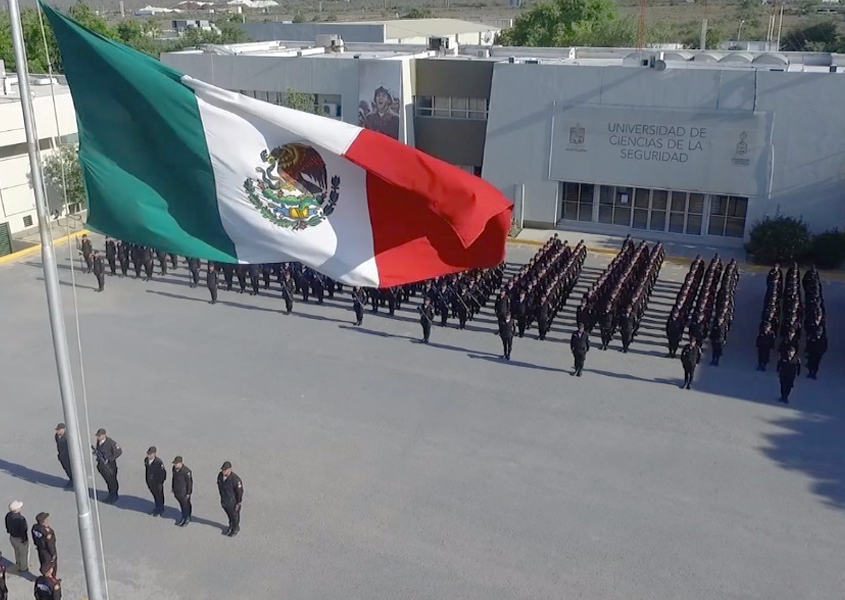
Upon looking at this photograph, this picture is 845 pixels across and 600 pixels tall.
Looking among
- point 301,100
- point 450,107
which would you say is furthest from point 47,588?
point 450,107

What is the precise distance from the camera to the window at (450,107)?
2619cm

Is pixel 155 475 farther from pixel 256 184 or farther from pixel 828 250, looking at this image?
pixel 828 250

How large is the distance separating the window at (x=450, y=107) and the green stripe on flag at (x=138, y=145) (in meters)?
20.1

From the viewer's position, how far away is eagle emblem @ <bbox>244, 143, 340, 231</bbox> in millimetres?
6988

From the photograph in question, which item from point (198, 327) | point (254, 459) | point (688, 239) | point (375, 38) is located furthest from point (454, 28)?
point (254, 459)

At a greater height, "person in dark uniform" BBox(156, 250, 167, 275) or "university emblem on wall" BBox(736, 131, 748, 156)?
"university emblem on wall" BBox(736, 131, 748, 156)

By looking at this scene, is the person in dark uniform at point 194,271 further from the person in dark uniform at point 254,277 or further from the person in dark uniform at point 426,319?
the person in dark uniform at point 426,319

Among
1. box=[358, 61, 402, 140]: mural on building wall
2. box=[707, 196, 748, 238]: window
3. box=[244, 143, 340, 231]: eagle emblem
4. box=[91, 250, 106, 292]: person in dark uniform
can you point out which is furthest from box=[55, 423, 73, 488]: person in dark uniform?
box=[707, 196, 748, 238]: window

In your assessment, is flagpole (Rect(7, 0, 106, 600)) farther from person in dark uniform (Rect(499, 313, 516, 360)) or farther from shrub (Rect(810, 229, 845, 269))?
shrub (Rect(810, 229, 845, 269))

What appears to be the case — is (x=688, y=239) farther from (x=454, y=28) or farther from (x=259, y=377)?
(x=454, y=28)

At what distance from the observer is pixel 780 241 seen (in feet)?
71.3

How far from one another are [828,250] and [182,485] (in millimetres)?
17728

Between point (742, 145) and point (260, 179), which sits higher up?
point (260, 179)

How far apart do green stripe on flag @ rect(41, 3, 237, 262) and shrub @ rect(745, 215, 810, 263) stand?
18.2 metres
